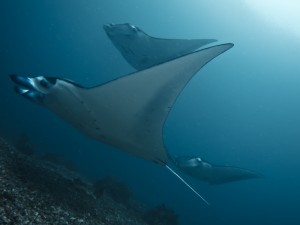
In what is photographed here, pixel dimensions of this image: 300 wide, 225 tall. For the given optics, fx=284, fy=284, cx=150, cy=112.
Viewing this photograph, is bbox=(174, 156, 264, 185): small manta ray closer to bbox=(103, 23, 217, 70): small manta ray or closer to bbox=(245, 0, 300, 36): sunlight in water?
bbox=(103, 23, 217, 70): small manta ray

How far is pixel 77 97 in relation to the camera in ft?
12.6

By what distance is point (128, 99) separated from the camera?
12.6 feet

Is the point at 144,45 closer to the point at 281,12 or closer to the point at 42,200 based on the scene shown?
the point at 42,200

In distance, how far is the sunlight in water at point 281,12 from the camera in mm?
21547

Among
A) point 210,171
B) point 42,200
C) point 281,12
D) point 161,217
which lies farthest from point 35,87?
point 281,12

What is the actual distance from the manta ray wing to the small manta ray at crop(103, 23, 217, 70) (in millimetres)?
3721

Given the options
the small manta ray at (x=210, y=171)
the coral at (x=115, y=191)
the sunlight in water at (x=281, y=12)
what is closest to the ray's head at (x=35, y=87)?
the coral at (x=115, y=191)

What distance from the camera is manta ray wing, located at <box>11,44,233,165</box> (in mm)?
3459

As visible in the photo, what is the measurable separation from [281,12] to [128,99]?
2335cm

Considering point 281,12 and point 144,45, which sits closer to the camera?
point 144,45

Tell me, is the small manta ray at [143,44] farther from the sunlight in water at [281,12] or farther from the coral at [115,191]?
the sunlight in water at [281,12]

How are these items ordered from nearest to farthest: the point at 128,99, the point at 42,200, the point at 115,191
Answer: the point at 128,99, the point at 42,200, the point at 115,191

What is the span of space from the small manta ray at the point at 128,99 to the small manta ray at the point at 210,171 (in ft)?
14.7

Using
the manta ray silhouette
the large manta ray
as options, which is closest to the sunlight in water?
the large manta ray
